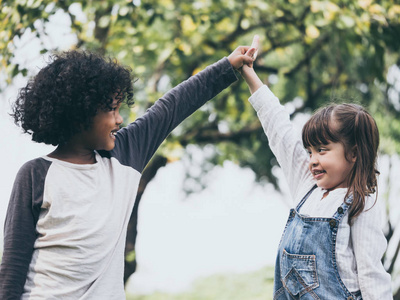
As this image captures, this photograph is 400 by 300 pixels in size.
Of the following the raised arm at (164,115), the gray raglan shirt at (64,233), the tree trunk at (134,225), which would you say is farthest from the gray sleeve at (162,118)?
the tree trunk at (134,225)

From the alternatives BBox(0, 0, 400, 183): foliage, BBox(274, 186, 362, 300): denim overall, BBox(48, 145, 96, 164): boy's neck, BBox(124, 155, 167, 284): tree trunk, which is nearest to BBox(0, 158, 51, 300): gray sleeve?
BBox(48, 145, 96, 164): boy's neck

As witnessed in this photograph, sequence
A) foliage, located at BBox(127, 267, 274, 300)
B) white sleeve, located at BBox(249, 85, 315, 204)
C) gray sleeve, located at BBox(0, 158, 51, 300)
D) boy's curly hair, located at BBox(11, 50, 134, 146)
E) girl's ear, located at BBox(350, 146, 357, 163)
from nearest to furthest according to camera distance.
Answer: gray sleeve, located at BBox(0, 158, 51, 300) → boy's curly hair, located at BBox(11, 50, 134, 146) → girl's ear, located at BBox(350, 146, 357, 163) → white sleeve, located at BBox(249, 85, 315, 204) → foliage, located at BBox(127, 267, 274, 300)

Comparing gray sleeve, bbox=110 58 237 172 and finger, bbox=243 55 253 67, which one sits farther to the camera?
finger, bbox=243 55 253 67

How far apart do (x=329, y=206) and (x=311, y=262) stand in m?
0.19

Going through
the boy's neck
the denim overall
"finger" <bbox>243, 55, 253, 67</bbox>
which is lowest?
the denim overall

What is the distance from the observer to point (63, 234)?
154 centimetres

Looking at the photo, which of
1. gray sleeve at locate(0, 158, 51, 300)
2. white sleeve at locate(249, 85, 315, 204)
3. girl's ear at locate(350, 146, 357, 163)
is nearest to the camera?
gray sleeve at locate(0, 158, 51, 300)

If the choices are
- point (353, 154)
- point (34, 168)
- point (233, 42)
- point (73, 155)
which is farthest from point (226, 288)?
point (34, 168)

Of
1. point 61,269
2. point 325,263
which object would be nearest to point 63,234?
point 61,269

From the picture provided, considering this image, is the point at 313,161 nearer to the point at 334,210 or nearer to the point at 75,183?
the point at 334,210

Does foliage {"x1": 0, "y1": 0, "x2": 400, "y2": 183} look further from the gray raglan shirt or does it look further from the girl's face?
the girl's face

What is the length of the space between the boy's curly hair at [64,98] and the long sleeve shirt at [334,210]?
0.61 m

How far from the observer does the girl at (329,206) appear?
66.4 inches

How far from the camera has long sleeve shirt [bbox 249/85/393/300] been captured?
5.43 feet
